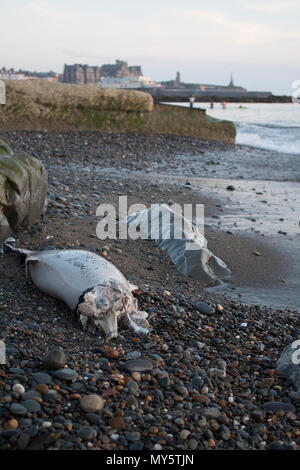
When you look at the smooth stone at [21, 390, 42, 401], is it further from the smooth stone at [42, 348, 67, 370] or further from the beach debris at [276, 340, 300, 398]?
the beach debris at [276, 340, 300, 398]

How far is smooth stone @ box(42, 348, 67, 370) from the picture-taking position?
2811 millimetres

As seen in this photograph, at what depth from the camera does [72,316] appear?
11.7 feet

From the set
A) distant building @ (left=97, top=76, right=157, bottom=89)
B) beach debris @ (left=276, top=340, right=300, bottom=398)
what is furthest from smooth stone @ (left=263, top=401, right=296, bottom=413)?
distant building @ (left=97, top=76, right=157, bottom=89)

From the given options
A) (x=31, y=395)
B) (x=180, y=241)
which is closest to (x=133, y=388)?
(x=31, y=395)

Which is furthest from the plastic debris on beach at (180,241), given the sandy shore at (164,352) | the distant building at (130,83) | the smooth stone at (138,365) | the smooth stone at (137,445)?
the distant building at (130,83)

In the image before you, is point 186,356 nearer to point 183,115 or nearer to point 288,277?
point 288,277

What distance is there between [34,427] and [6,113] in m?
13.3

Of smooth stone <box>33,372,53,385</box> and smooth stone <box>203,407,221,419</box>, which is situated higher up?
smooth stone <box>33,372,53,385</box>

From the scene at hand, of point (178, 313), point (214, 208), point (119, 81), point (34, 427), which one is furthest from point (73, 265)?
point (119, 81)

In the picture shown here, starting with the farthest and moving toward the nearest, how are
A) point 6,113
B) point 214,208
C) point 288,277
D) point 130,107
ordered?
1. point 130,107
2. point 6,113
3. point 214,208
4. point 288,277

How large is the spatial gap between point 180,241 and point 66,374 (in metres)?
2.67

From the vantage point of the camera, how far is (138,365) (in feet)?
9.75

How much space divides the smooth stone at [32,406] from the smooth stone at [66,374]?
0.88 feet

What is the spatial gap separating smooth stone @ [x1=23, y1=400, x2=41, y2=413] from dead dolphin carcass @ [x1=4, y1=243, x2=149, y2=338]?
0.94m
